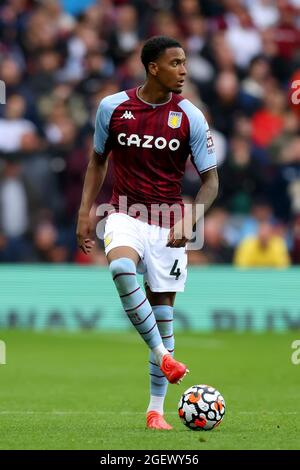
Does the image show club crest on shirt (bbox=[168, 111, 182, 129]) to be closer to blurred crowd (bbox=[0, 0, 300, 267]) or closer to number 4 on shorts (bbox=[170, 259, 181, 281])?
number 4 on shorts (bbox=[170, 259, 181, 281])

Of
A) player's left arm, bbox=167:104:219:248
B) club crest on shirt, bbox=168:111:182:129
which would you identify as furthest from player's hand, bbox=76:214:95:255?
club crest on shirt, bbox=168:111:182:129

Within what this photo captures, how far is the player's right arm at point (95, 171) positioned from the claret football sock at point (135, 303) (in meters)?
0.57

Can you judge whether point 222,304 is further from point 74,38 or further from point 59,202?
point 74,38

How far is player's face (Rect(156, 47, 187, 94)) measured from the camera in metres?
8.66

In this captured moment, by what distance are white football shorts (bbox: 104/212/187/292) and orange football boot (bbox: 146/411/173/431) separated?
87 cm

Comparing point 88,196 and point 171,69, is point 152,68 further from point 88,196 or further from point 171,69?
point 88,196

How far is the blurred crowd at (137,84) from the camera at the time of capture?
56.8 feet

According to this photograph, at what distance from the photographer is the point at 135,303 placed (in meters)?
8.44

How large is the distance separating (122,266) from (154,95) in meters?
1.31

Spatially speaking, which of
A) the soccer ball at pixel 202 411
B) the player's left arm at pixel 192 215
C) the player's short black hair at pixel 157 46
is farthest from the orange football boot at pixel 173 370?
the player's short black hair at pixel 157 46

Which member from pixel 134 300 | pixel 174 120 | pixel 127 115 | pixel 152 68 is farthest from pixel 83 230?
pixel 152 68

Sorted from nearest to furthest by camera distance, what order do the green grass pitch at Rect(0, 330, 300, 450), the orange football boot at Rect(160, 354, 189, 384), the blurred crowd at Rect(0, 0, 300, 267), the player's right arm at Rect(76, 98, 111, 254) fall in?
the green grass pitch at Rect(0, 330, 300, 450), the orange football boot at Rect(160, 354, 189, 384), the player's right arm at Rect(76, 98, 111, 254), the blurred crowd at Rect(0, 0, 300, 267)

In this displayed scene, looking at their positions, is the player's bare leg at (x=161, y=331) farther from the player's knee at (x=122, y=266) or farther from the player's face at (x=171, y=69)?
the player's face at (x=171, y=69)

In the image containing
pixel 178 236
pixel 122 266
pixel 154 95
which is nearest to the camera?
pixel 122 266
